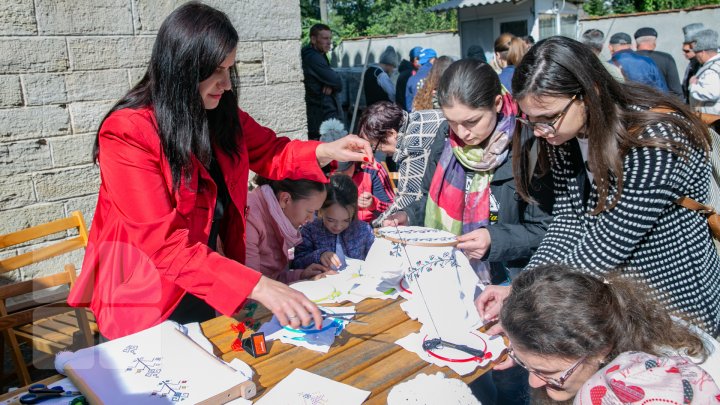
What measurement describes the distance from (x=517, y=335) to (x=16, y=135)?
2.86 meters

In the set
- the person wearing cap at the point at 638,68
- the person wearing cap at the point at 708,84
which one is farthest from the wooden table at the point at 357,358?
the person wearing cap at the point at 638,68

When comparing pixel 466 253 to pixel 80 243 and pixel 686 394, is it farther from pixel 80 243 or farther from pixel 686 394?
pixel 80 243

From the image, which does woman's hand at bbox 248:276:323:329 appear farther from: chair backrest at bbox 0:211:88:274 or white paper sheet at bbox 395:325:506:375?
chair backrest at bbox 0:211:88:274

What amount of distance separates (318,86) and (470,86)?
429cm

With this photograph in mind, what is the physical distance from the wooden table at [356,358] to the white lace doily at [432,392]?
41 mm

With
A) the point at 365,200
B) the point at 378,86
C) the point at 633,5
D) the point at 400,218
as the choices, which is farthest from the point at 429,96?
the point at 633,5

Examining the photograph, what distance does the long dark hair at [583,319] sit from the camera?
1377 mm

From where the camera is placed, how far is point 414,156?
3.16 m

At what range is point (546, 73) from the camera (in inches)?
67.5

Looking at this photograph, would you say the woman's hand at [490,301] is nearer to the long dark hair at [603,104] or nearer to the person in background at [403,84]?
the long dark hair at [603,104]

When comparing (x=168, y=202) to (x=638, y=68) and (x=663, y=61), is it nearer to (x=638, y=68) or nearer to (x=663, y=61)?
(x=638, y=68)

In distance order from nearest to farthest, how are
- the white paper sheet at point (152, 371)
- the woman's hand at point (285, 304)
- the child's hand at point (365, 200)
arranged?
the white paper sheet at point (152, 371) → the woman's hand at point (285, 304) → the child's hand at point (365, 200)

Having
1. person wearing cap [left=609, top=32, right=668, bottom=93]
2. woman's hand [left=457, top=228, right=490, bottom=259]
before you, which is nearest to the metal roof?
person wearing cap [left=609, top=32, right=668, bottom=93]

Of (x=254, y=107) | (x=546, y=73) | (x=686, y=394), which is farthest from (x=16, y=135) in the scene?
(x=686, y=394)
